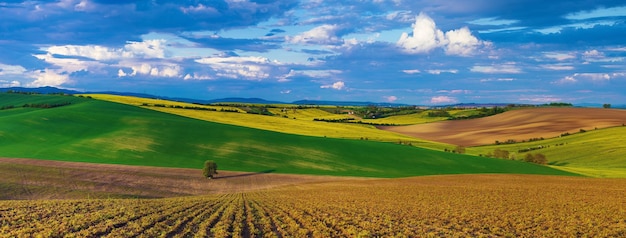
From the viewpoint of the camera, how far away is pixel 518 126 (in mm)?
128875

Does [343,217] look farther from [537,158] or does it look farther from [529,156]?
[529,156]

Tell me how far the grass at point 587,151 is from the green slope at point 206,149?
8.60m

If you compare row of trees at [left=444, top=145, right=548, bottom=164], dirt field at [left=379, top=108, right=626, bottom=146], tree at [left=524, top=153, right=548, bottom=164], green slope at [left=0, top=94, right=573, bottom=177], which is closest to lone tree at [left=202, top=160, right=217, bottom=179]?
green slope at [left=0, top=94, right=573, bottom=177]

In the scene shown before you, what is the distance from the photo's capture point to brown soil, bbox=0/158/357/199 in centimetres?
4272

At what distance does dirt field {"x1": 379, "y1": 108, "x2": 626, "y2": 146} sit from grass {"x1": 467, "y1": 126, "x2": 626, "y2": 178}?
787 centimetres

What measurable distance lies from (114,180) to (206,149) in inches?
983

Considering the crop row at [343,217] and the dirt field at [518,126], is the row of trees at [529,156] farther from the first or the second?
the crop row at [343,217]

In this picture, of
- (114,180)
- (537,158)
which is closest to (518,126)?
(537,158)

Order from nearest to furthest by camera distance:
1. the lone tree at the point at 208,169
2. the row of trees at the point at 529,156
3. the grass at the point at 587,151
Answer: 1. the lone tree at the point at 208,169
2. the grass at the point at 587,151
3. the row of trees at the point at 529,156

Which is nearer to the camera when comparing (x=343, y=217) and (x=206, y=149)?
(x=343, y=217)

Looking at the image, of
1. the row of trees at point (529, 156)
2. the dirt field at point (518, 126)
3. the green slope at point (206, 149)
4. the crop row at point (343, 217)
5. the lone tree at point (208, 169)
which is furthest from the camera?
the dirt field at point (518, 126)

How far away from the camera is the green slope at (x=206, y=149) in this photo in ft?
213

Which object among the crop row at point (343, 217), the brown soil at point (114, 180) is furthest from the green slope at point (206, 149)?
the crop row at point (343, 217)

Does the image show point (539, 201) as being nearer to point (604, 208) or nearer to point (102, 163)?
point (604, 208)
